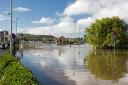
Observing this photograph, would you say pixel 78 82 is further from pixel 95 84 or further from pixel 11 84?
pixel 11 84

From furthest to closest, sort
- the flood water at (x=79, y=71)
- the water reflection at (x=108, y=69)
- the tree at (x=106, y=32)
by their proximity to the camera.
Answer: the tree at (x=106, y=32)
the water reflection at (x=108, y=69)
the flood water at (x=79, y=71)

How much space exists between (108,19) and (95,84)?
7996 centimetres

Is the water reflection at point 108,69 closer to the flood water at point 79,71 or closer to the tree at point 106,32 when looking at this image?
the flood water at point 79,71

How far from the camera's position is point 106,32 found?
94.9 meters

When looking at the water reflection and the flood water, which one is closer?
the flood water

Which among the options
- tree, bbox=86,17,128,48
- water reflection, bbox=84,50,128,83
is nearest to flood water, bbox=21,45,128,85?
→ water reflection, bbox=84,50,128,83

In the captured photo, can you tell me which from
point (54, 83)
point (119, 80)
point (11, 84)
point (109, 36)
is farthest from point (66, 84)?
point (109, 36)

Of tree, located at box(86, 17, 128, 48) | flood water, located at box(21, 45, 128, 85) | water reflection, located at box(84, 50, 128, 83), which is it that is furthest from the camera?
tree, located at box(86, 17, 128, 48)

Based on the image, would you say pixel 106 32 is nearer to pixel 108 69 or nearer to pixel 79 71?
pixel 108 69

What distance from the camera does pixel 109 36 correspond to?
92.2 metres

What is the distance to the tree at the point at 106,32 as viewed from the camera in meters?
92.9

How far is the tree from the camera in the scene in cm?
9288

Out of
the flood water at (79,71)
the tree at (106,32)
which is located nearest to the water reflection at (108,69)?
the flood water at (79,71)

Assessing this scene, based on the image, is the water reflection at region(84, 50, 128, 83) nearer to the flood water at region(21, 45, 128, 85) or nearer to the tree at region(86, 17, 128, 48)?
the flood water at region(21, 45, 128, 85)
